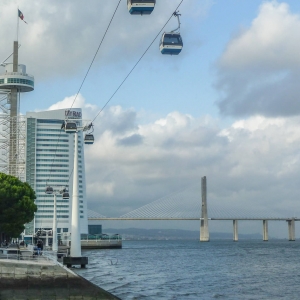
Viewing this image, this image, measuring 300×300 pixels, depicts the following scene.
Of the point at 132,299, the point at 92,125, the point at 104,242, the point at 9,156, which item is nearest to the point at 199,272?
the point at 92,125

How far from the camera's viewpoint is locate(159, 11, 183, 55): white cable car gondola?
27.2 m

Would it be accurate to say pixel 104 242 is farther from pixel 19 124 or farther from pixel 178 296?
pixel 178 296

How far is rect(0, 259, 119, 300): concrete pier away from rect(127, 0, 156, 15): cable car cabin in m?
13.0

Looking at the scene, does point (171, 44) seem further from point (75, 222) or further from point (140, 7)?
point (75, 222)

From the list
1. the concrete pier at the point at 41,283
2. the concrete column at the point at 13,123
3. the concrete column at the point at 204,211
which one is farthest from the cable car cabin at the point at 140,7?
the concrete column at the point at 204,211

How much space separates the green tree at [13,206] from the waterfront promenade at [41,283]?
35021 mm

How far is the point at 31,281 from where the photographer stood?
29.2 meters

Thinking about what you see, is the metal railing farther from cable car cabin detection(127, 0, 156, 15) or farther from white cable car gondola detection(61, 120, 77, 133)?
cable car cabin detection(127, 0, 156, 15)

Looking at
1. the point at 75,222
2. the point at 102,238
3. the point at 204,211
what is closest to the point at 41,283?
the point at 75,222

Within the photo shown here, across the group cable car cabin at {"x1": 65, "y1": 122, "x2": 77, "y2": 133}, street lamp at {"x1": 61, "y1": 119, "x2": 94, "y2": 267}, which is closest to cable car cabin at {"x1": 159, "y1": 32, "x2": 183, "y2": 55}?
street lamp at {"x1": 61, "y1": 119, "x2": 94, "y2": 267}

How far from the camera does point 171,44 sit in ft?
89.6

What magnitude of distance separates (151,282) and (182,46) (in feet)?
79.6

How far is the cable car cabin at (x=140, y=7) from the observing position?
22.2 m

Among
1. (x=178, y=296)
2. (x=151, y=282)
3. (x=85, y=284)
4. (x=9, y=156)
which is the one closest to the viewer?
(x=85, y=284)
